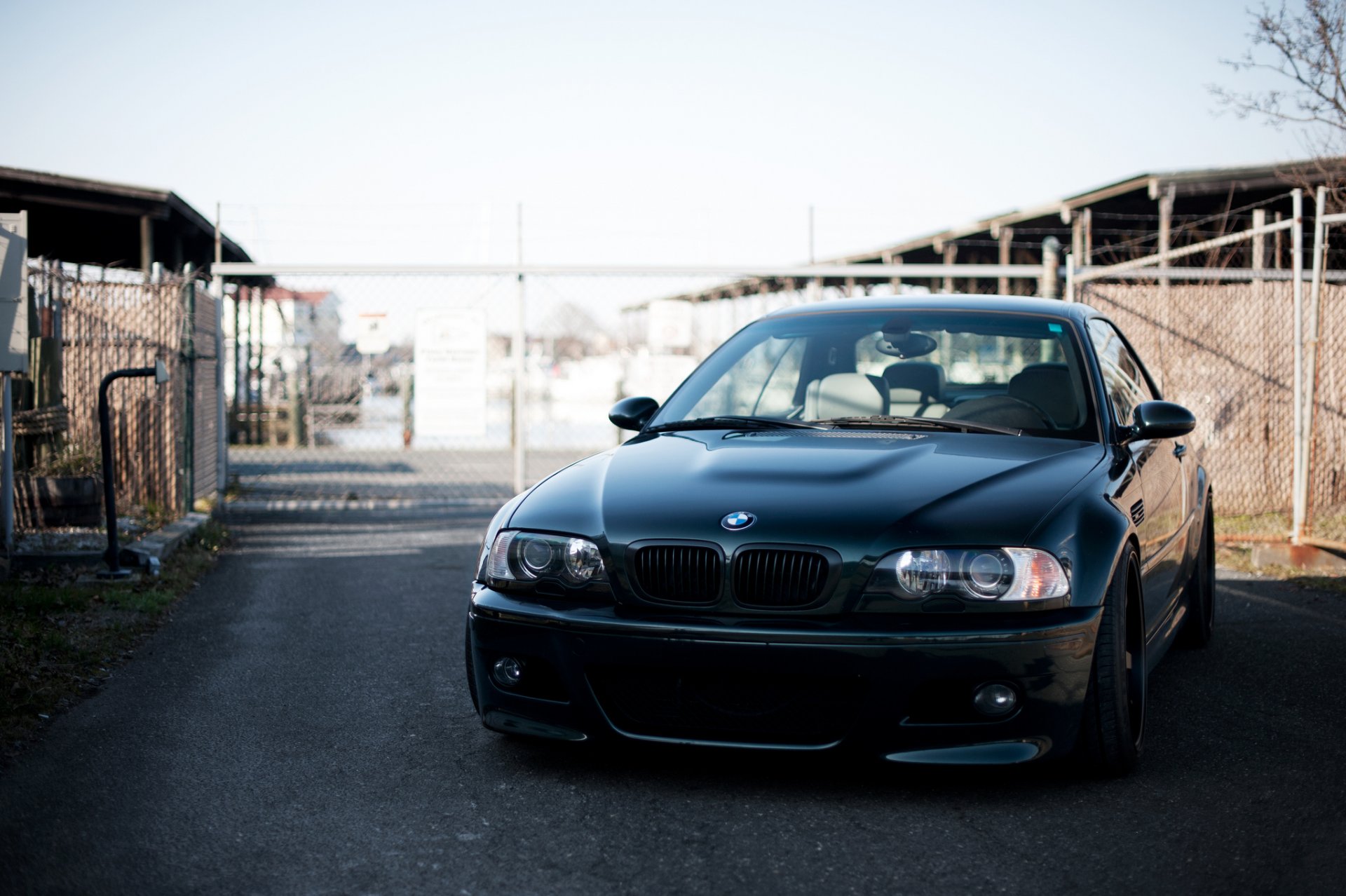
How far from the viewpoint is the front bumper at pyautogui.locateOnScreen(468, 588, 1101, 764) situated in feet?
10.6

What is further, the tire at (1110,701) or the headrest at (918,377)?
the headrest at (918,377)

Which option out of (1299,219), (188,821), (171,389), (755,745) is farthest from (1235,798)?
(171,389)

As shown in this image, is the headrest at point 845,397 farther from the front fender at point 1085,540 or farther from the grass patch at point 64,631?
the grass patch at point 64,631

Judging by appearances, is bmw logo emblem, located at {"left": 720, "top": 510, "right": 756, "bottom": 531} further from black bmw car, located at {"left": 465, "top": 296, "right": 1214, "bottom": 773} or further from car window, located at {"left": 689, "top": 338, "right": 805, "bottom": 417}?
car window, located at {"left": 689, "top": 338, "right": 805, "bottom": 417}

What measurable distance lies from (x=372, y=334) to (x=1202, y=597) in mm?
7829

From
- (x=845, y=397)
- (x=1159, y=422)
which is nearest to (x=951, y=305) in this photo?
(x=845, y=397)

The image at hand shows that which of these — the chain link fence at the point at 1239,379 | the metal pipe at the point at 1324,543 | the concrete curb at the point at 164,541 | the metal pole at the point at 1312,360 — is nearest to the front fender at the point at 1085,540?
the metal pole at the point at 1312,360

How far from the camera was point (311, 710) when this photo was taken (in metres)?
4.49

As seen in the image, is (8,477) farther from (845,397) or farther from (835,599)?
(835,599)

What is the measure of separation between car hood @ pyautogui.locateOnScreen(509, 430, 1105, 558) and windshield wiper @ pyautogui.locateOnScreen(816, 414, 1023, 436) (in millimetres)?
87

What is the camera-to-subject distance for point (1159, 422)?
4250 mm

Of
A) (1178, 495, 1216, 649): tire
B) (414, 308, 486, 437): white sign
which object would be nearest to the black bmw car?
(1178, 495, 1216, 649): tire

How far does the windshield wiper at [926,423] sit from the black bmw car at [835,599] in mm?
84

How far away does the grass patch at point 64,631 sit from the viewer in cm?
439
